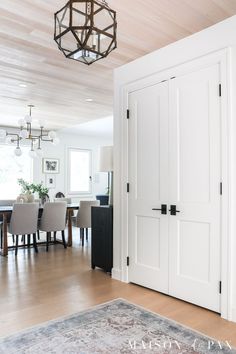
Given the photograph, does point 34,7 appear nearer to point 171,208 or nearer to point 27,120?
point 171,208

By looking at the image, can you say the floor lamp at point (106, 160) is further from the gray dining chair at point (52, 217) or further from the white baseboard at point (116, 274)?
the gray dining chair at point (52, 217)

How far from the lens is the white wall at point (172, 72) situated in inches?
104

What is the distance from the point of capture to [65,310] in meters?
2.79

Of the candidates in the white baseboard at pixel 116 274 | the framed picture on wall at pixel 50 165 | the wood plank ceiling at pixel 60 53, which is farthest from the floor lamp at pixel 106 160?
the framed picture on wall at pixel 50 165

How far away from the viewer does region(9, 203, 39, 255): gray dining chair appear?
16.5 feet

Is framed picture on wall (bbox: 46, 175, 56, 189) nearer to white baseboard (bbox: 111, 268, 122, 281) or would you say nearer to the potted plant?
the potted plant

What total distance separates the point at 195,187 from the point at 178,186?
0.68 ft

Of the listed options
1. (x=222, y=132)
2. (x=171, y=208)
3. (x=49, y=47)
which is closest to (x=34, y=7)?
(x=49, y=47)

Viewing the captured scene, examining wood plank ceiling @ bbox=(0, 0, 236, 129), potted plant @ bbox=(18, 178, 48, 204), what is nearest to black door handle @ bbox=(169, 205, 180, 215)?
wood plank ceiling @ bbox=(0, 0, 236, 129)

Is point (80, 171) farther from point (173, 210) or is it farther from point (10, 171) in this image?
point (173, 210)

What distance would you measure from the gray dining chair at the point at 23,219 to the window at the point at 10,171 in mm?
3319

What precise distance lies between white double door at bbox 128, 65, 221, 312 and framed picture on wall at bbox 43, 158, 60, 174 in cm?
556

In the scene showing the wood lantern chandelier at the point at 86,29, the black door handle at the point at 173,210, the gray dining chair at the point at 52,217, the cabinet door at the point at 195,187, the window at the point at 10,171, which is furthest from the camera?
the window at the point at 10,171

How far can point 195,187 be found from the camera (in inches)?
117
